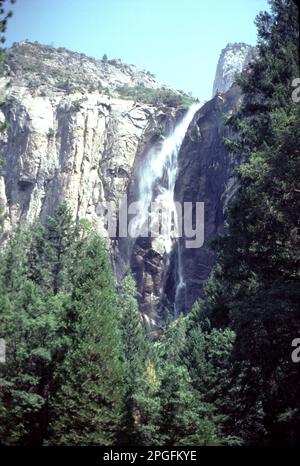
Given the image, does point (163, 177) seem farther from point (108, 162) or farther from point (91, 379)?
point (91, 379)

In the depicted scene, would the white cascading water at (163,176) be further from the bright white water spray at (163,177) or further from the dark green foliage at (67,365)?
the dark green foliage at (67,365)

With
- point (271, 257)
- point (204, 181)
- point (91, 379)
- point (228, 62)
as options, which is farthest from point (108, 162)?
point (228, 62)

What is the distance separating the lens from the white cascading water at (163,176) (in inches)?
2864

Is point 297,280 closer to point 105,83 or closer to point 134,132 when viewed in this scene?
point 134,132

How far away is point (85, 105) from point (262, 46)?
220ft

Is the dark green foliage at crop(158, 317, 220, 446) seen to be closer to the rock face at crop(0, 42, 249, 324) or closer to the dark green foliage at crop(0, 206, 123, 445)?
the dark green foliage at crop(0, 206, 123, 445)

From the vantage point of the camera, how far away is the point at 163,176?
244 feet

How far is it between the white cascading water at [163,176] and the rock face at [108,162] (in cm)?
131

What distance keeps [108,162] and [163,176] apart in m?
11.0

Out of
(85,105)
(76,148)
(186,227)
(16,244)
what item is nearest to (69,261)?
(16,244)

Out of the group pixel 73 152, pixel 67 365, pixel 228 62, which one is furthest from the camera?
pixel 228 62

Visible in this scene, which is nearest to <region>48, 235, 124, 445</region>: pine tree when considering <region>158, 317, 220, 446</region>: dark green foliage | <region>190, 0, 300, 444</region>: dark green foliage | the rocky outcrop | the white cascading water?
<region>158, 317, 220, 446</region>: dark green foliage

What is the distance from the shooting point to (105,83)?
371ft

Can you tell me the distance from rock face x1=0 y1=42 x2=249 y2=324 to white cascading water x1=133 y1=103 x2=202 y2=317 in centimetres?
131
